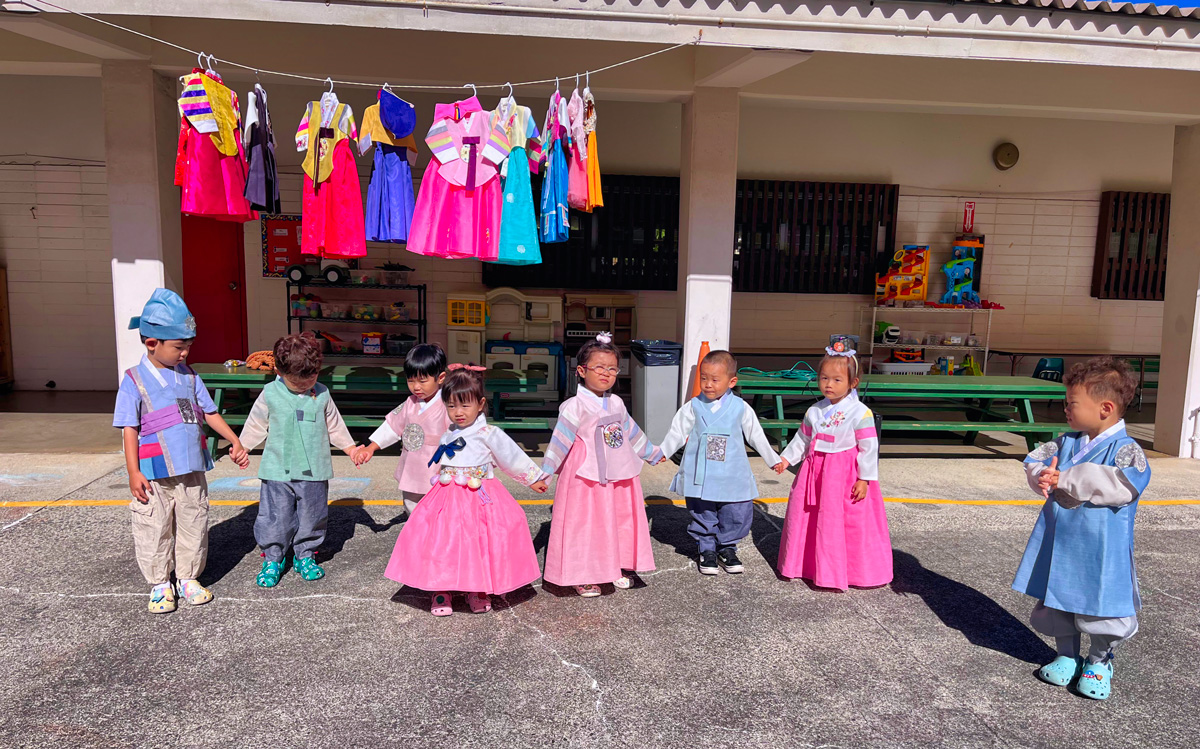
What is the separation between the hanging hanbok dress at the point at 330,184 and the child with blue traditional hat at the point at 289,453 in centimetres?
154

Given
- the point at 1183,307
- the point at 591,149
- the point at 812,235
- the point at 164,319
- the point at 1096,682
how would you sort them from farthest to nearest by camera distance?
1. the point at 812,235
2. the point at 1183,307
3. the point at 591,149
4. the point at 164,319
5. the point at 1096,682

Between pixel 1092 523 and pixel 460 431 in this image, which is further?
pixel 460 431

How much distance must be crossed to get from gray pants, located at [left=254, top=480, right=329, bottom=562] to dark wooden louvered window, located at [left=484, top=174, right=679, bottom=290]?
587 cm

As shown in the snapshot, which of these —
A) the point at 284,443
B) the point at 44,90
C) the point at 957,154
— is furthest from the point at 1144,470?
the point at 44,90

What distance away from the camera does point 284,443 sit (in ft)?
13.8

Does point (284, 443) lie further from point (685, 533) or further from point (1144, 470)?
point (1144, 470)

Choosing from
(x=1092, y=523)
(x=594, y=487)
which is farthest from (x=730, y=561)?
(x=1092, y=523)

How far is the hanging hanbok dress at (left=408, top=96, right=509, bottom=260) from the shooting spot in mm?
5262

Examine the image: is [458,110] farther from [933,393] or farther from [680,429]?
[933,393]

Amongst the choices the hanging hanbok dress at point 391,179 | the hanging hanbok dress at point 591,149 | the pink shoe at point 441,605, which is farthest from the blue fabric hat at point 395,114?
the pink shoe at point 441,605

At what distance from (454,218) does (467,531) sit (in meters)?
2.44

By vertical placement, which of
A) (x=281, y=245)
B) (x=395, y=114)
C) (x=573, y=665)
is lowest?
(x=573, y=665)

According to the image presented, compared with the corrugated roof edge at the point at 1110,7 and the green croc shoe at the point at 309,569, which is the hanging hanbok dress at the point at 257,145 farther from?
the corrugated roof edge at the point at 1110,7

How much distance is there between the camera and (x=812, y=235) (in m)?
10.3
